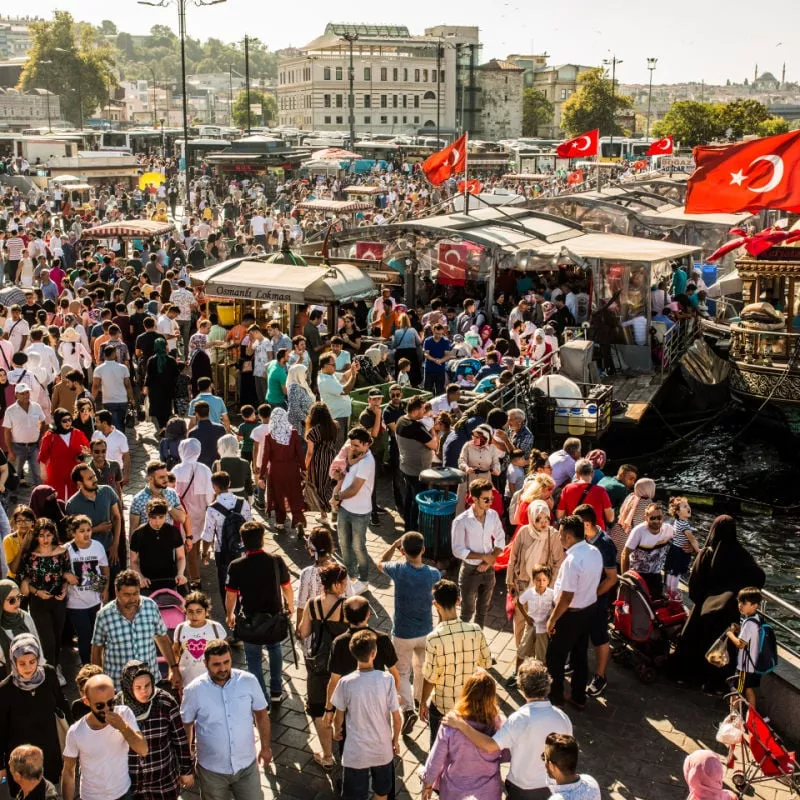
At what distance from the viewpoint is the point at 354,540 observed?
8.69m

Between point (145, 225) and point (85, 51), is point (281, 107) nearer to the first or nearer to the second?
point (85, 51)

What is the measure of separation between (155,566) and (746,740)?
4.26 meters

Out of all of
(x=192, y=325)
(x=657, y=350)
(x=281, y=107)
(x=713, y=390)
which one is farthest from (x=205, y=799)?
(x=281, y=107)

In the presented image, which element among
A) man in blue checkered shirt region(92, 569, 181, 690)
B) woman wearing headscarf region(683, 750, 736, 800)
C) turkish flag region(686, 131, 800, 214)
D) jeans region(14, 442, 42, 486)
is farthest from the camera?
turkish flag region(686, 131, 800, 214)

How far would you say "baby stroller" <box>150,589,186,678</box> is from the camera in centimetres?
672

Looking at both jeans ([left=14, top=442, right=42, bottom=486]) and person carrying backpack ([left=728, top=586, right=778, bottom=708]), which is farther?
jeans ([left=14, top=442, right=42, bottom=486])

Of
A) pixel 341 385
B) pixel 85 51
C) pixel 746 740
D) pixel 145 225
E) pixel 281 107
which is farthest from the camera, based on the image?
pixel 281 107

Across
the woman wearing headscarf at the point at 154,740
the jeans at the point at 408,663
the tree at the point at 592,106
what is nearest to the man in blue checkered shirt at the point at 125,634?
the woman wearing headscarf at the point at 154,740

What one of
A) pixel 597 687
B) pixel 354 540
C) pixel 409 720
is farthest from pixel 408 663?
pixel 354 540

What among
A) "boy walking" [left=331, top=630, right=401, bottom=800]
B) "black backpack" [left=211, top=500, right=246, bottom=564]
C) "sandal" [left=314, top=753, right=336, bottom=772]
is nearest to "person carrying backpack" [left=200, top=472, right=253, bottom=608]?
"black backpack" [left=211, top=500, right=246, bottom=564]

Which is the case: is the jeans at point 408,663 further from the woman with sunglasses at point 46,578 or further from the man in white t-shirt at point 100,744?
the woman with sunglasses at point 46,578

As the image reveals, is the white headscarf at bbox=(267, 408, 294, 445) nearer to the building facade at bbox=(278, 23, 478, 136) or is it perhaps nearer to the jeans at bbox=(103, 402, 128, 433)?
the jeans at bbox=(103, 402, 128, 433)

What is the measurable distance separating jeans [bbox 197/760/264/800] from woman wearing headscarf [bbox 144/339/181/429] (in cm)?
794

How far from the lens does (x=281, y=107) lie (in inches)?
5310
